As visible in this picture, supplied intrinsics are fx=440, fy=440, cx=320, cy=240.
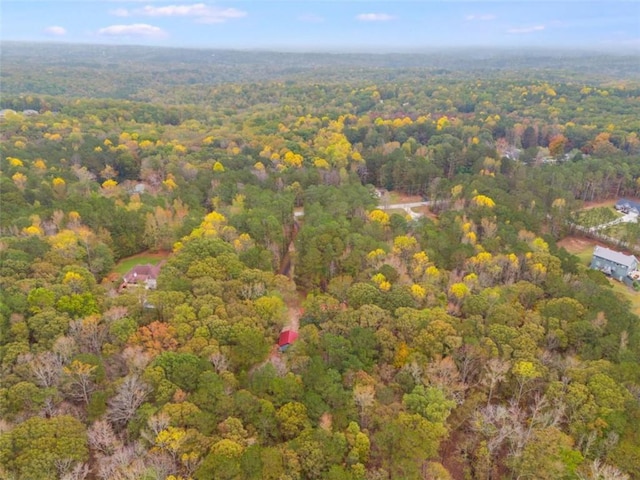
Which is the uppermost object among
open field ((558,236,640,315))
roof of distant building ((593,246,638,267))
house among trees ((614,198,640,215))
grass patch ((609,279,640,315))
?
house among trees ((614,198,640,215))

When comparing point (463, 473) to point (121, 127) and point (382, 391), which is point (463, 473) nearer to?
point (382, 391)

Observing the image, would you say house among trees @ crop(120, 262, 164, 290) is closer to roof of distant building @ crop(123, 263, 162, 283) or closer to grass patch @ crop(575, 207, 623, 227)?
roof of distant building @ crop(123, 263, 162, 283)

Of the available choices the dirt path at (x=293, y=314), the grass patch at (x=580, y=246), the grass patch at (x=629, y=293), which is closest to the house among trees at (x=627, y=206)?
the grass patch at (x=580, y=246)

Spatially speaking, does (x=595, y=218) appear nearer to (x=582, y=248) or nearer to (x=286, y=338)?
(x=582, y=248)

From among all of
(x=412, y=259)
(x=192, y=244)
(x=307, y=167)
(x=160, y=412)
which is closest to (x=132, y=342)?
(x=160, y=412)

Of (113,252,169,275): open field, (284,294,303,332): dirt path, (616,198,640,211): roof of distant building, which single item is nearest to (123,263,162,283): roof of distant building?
(113,252,169,275): open field

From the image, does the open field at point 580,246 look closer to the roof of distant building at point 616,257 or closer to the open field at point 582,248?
the open field at point 582,248

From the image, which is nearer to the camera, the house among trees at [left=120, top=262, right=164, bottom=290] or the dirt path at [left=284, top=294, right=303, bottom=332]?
the dirt path at [left=284, top=294, right=303, bottom=332]
